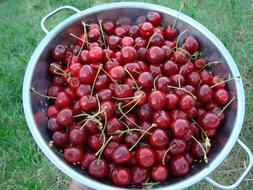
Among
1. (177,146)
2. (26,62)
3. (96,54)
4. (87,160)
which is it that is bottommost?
(26,62)

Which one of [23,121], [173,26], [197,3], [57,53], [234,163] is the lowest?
[23,121]

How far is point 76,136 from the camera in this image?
1310 mm

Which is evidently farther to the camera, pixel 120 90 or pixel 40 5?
pixel 40 5

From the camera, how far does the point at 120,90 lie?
53.5 inches

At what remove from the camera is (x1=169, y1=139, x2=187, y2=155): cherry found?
132cm

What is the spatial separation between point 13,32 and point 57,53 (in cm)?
122

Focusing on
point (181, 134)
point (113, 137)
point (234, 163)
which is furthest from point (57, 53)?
point (234, 163)

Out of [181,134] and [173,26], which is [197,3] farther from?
[181,134]

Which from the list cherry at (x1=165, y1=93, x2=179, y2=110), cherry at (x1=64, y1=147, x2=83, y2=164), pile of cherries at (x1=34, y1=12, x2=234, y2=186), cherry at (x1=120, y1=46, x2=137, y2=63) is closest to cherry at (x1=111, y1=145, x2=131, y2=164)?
pile of cherries at (x1=34, y1=12, x2=234, y2=186)

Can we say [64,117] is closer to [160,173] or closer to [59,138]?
[59,138]

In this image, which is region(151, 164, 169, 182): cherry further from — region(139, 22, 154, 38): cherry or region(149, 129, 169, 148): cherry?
region(139, 22, 154, 38): cherry

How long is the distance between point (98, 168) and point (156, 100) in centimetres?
29

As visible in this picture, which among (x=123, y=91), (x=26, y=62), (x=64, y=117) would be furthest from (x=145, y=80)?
(x=26, y=62)

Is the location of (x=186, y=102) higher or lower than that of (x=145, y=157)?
higher
